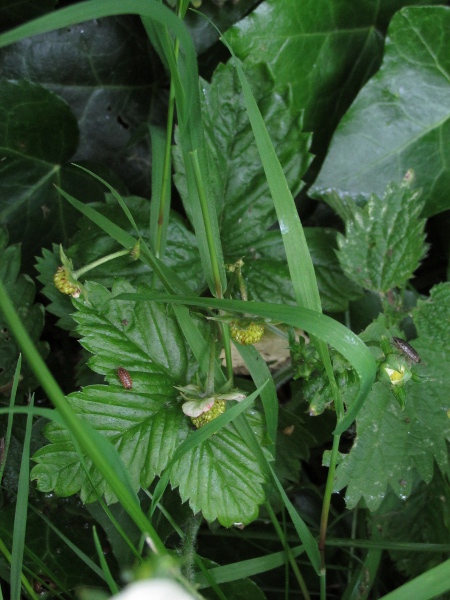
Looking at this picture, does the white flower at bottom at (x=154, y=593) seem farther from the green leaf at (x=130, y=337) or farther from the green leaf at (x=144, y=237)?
the green leaf at (x=144, y=237)

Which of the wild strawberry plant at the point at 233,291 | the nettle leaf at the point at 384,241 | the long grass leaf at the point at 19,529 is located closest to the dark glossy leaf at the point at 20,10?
the wild strawberry plant at the point at 233,291

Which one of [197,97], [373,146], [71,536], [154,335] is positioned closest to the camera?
[197,97]

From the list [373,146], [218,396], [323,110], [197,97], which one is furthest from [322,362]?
[323,110]

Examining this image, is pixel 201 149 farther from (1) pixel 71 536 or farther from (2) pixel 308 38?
(1) pixel 71 536

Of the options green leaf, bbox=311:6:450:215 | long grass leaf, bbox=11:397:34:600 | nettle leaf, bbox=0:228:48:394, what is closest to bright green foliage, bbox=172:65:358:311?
green leaf, bbox=311:6:450:215

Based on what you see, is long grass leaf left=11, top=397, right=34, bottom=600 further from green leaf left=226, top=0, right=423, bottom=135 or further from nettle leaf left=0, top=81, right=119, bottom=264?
green leaf left=226, top=0, right=423, bottom=135

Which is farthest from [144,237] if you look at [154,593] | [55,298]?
[154,593]
